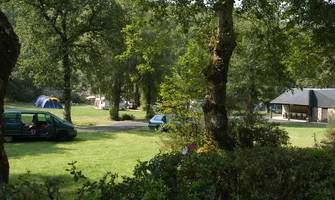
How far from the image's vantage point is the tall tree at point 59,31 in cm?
2186

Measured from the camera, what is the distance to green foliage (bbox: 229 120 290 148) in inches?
379

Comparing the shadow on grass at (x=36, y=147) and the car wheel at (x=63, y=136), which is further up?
the car wheel at (x=63, y=136)

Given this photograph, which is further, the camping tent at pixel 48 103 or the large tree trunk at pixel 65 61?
the camping tent at pixel 48 103

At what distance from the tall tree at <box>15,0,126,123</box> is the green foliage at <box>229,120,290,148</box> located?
1604 cm

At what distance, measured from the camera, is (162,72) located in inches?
1387

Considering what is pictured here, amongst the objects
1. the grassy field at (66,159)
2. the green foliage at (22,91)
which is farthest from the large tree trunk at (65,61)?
the green foliage at (22,91)

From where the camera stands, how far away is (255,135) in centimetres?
969

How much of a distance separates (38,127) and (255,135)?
11185 mm

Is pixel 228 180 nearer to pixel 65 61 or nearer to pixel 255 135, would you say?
pixel 255 135

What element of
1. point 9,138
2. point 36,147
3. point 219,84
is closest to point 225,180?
point 219,84

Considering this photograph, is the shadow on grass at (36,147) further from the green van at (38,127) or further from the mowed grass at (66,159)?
the green van at (38,127)

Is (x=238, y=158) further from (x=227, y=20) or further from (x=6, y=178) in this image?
(x=227, y=20)

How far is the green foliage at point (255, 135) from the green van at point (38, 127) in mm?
9543

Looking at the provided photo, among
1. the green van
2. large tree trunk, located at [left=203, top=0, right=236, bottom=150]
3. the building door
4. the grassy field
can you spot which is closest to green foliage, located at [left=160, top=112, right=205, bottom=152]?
the grassy field
